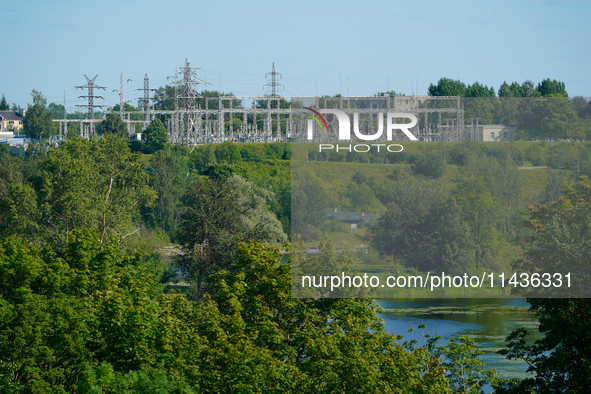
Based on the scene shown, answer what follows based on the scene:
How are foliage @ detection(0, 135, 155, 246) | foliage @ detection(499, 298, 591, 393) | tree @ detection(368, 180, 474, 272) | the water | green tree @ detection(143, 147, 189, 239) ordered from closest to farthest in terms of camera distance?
tree @ detection(368, 180, 474, 272) → foliage @ detection(499, 298, 591, 393) → the water → foliage @ detection(0, 135, 155, 246) → green tree @ detection(143, 147, 189, 239)

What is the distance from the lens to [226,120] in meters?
115

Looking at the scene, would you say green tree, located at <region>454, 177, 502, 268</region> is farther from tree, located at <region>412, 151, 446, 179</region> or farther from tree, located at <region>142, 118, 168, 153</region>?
tree, located at <region>142, 118, 168, 153</region>

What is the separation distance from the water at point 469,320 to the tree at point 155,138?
154 ft

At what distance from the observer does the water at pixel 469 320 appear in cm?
3120

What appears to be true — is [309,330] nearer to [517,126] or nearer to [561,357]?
[561,357]

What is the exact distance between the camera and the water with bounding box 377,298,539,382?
31203 mm

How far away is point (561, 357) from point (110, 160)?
1105 inches

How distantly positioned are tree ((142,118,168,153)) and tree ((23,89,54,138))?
17.6 m

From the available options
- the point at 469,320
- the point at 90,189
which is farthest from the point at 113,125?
the point at 469,320

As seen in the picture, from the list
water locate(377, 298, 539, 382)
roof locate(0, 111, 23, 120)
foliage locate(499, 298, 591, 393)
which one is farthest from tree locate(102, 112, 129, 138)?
foliage locate(499, 298, 591, 393)

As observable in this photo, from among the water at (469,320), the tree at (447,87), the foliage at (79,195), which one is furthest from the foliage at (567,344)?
the tree at (447,87)

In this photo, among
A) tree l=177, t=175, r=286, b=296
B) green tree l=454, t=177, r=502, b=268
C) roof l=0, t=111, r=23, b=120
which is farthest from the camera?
roof l=0, t=111, r=23, b=120

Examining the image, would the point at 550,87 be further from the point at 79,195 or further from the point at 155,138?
the point at 79,195

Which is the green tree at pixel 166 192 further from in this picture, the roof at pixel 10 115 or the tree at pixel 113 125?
the roof at pixel 10 115
